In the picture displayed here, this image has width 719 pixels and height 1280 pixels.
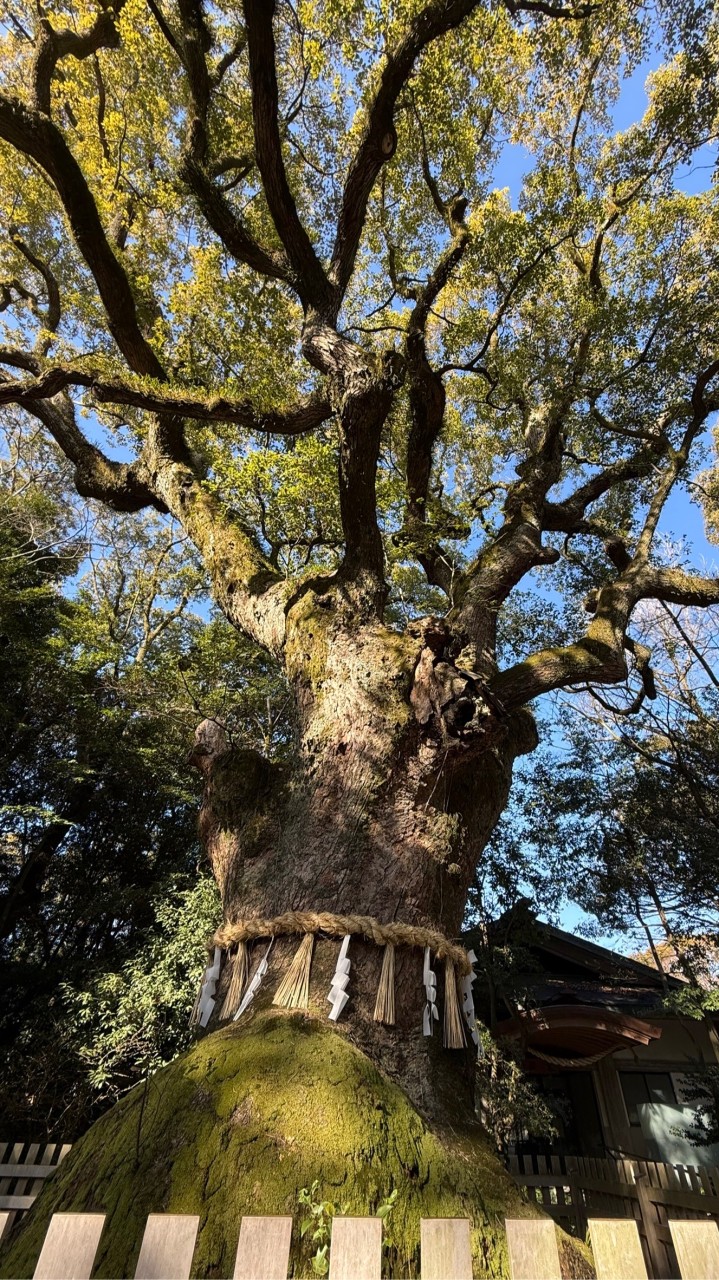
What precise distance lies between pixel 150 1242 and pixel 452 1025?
187cm

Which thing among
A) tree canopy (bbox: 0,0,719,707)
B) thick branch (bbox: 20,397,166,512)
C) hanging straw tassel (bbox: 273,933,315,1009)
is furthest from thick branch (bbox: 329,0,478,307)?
hanging straw tassel (bbox: 273,933,315,1009)

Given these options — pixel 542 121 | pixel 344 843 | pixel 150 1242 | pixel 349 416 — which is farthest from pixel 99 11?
pixel 150 1242

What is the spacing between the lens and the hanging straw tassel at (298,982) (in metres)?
2.37

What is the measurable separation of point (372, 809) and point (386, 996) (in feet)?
2.72

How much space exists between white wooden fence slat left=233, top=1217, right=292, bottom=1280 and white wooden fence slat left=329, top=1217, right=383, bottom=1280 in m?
0.08

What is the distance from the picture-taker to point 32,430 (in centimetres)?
1021

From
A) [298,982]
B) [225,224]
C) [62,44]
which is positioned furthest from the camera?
[62,44]

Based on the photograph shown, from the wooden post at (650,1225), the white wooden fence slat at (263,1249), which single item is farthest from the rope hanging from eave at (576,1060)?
the white wooden fence slat at (263,1249)

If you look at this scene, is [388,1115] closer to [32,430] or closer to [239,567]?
[239,567]

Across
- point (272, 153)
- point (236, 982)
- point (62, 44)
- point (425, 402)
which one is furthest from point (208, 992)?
point (62, 44)

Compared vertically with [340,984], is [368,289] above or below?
above

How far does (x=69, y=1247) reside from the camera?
39.2 inches

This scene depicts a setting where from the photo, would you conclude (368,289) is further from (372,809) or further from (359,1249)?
(359,1249)

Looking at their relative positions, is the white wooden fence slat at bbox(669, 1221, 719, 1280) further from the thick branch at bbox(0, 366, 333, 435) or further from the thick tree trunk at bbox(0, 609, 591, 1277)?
the thick branch at bbox(0, 366, 333, 435)
